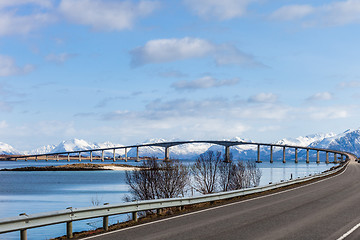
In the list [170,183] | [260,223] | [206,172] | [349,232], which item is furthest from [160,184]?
[349,232]

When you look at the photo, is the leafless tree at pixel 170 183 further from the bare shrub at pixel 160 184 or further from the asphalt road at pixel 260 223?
the asphalt road at pixel 260 223

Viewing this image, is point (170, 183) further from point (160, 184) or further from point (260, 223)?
point (260, 223)

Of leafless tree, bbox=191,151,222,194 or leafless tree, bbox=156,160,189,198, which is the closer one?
leafless tree, bbox=156,160,189,198

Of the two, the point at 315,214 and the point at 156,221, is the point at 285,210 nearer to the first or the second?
the point at 315,214

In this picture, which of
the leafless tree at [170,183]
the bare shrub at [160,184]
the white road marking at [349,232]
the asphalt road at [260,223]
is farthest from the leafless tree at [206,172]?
the white road marking at [349,232]

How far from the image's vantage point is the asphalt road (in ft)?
44.8

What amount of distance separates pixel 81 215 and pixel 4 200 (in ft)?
161

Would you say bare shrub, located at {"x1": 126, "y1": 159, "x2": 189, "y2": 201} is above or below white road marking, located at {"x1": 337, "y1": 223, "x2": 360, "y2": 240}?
below

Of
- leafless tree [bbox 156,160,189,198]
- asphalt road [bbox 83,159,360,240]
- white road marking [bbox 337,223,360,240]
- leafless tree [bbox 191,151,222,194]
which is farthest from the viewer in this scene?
leafless tree [bbox 191,151,222,194]

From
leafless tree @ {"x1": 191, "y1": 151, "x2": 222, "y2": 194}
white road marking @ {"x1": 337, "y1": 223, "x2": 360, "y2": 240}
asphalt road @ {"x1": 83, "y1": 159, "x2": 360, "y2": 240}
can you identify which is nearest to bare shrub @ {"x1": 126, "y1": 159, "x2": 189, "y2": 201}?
leafless tree @ {"x1": 191, "y1": 151, "x2": 222, "y2": 194}

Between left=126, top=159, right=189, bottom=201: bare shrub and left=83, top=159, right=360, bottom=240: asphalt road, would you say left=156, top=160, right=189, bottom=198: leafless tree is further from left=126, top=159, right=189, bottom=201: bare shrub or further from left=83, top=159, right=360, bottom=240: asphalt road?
left=83, top=159, right=360, bottom=240: asphalt road

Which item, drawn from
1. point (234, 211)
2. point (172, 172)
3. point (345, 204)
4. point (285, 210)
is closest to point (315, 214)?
point (285, 210)

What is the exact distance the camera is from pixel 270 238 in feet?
43.1

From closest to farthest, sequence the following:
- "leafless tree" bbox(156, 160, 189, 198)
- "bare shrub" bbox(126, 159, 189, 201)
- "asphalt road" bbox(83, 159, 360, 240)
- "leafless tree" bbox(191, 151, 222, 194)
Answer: "asphalt road" bbox(83, 159, 360, 240), "bare shrub" bbox(126, 159, 189, 201), "leafless tree" bbox(156, 160, 189, 198), "leafless tree" bbox(191, 151, 222, 194)
